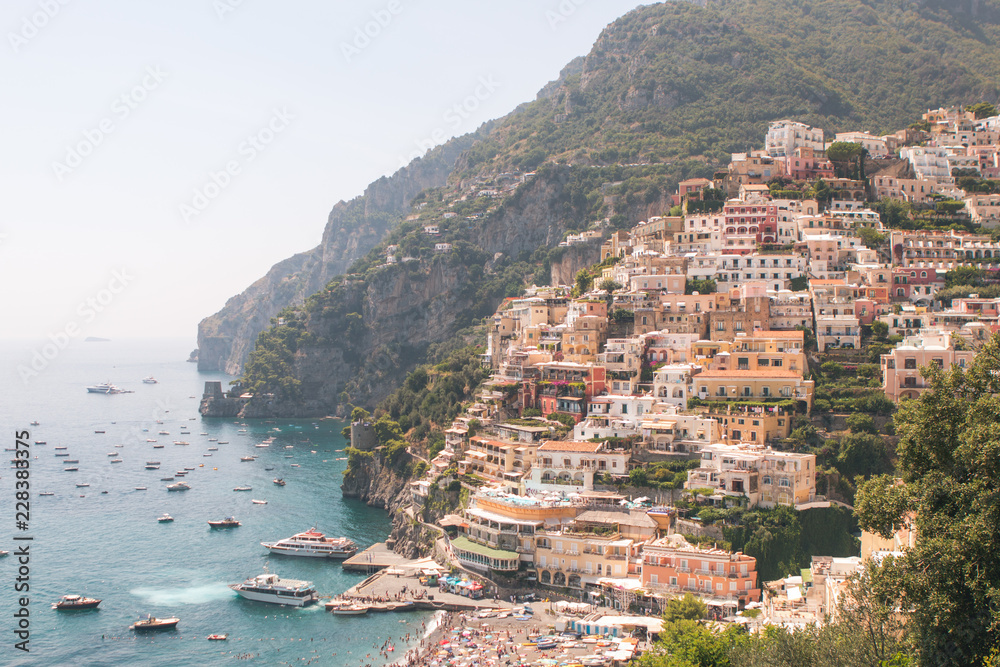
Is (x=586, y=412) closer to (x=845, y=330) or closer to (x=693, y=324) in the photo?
(x=693, y=324)

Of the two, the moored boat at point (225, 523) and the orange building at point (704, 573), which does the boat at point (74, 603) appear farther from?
the orange building at point (704, 573)

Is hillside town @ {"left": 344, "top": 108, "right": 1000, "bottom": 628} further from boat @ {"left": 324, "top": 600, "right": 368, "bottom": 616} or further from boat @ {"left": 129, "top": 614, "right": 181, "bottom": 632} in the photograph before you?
boat @ {"left": 129, "top": 614, "right": 181, "bottom": 632}

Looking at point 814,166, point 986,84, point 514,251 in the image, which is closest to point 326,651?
point 814,166

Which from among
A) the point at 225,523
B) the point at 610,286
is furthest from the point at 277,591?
the point at 610,286

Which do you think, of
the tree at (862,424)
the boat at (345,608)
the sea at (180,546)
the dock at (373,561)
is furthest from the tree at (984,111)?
the boat at (345,608)

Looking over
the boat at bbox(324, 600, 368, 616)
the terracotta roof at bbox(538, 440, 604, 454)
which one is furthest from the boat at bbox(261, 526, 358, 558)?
the terracotta roof at bbox(538, 440, 604, 454)

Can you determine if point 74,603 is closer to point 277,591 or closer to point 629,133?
point 277,591
